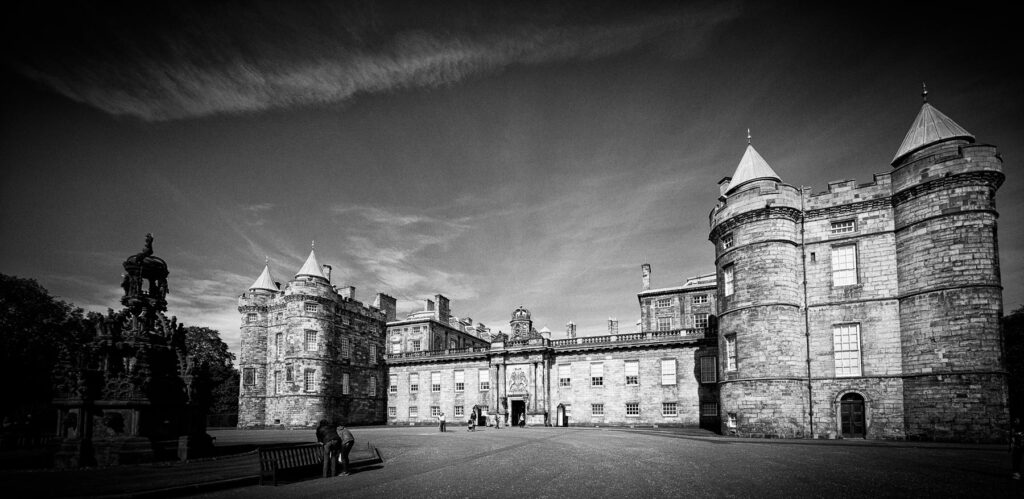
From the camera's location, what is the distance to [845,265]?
93.1 ft

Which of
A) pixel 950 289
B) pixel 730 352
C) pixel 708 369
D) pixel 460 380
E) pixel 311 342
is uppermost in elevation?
pixel 950 289

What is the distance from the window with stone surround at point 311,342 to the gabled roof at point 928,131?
43406mm

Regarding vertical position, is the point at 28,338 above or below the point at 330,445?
above

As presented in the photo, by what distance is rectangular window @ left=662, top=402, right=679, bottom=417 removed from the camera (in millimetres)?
40566

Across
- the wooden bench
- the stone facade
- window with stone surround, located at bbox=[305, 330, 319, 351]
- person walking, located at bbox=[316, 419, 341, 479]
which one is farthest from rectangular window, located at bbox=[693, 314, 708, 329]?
person walking, located at bbox=[316, 419, 341, 479]

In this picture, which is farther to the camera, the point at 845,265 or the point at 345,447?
the point at 845,265

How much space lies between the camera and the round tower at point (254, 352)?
47938mm

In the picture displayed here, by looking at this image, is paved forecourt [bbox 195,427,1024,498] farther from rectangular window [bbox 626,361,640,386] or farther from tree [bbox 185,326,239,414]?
tree [bbox 185,326,239,414]

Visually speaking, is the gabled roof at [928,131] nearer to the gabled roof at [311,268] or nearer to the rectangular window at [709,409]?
the rectangular window at [709,409]

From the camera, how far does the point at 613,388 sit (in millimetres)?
43375

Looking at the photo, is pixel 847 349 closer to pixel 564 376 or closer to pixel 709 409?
pixel 709 409

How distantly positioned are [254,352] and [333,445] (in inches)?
1634

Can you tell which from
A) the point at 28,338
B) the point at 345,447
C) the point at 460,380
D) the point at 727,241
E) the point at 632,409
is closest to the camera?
the point at 345,447

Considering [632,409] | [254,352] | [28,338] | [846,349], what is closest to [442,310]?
[254,352]
